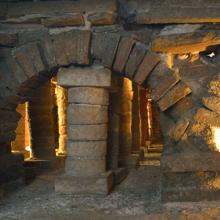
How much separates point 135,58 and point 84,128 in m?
1.14

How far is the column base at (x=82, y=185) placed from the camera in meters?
4.91

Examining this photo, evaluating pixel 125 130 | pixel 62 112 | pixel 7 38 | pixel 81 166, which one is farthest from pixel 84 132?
pixel 62 112

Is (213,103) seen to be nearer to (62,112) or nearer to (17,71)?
(17,71)

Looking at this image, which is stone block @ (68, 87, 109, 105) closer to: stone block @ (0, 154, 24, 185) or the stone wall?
the stone wall

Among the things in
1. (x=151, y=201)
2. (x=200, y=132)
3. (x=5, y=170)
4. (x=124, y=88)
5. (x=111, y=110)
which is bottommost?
(x=151, y=201)

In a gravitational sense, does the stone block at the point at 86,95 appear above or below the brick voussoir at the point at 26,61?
below

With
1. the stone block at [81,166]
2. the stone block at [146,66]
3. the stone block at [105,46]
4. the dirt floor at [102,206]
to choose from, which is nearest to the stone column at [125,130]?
the dirt floor at [102,206]

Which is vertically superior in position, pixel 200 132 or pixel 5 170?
pixel 200 132

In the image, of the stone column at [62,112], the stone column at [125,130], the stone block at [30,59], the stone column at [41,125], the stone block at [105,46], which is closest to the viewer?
the stone block at [105,46]

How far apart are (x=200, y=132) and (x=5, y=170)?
284cm

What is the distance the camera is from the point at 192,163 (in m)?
4.34

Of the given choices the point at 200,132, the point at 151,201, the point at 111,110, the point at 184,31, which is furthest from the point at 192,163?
the point at 111,110

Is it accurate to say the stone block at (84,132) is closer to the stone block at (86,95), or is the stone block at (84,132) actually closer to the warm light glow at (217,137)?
the stone block at (86,95)

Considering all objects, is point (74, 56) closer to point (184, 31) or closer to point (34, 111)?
point (184, 31)
